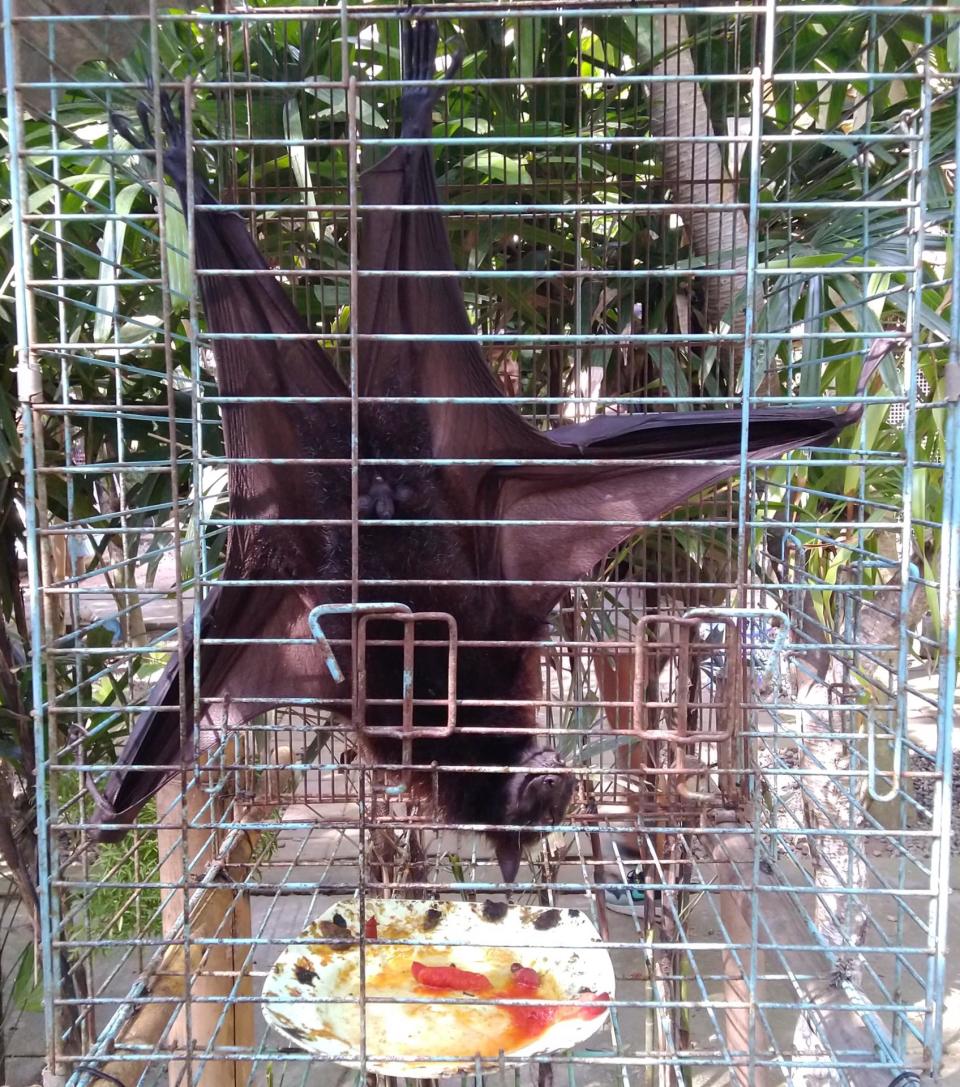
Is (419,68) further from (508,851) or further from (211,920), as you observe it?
(211,920)

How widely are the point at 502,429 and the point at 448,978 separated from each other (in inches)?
37.2

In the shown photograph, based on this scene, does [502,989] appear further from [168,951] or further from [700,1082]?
[700,1082]

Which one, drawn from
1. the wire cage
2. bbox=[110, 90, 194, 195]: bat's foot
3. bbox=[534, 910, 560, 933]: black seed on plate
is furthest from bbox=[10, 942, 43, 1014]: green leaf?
bbox=[110, 90, 194, 195]: bat's foot

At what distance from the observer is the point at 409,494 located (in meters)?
1.69

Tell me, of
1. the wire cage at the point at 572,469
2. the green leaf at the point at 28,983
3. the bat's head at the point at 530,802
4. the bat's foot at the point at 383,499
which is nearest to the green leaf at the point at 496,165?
the wire cage at the point at 572,469

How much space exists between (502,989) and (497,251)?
1.74 metres

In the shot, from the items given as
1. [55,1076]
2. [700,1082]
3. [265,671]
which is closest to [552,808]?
[265,671]

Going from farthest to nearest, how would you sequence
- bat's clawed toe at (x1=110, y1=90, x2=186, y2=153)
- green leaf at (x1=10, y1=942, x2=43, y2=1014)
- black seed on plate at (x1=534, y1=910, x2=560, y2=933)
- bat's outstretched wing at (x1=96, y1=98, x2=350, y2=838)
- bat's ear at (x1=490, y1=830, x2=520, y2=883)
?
green leaf at (x1=10, y1=942, x2=43, y2=1014), bat's ear at (x1=490, y1=830, x2=520, y2=883), black seed on plate at (x1=534, y1=910, x2=560, y2=933), bat's outstretched wing at (x1=96, y1=98, x2=350, y2=838), bat's clawed toe at (x1=110, y1=90, x2=186, y2=153)

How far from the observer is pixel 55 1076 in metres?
1.07

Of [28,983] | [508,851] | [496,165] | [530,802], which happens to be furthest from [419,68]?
[28,983]

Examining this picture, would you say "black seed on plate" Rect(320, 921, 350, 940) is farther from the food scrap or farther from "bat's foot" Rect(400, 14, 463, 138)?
"bat's foot" Rect(400, 14, 463, 138)

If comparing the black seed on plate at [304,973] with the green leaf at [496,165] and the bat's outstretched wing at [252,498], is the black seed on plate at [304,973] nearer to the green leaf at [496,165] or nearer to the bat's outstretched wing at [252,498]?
the bat's outstretched wing at [252,498]

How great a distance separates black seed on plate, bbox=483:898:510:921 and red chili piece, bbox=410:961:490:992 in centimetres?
11

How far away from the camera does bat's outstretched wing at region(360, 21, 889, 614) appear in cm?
128
